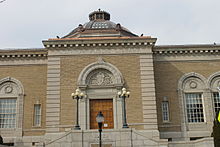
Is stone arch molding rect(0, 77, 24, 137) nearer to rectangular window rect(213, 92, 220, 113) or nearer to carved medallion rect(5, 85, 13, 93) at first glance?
carved medallion rect(5, 85, 13, 93)

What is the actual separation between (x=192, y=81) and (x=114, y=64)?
833 centimetres

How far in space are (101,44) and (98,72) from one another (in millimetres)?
2560

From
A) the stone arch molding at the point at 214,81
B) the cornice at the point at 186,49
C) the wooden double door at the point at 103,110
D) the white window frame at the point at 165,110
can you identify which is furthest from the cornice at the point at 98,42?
the stone arch molding at the point at 214,81

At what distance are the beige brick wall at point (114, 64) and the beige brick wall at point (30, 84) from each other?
3.42 meters

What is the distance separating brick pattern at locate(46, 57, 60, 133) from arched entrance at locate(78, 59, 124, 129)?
79.6 inches

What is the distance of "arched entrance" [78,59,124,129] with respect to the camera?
991 inches

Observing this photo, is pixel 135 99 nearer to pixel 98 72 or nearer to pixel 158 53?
pixel 98 72

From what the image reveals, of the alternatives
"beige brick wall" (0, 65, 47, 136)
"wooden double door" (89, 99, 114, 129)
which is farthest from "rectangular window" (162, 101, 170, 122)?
"beige brick wall" (0, 65, 47, 136)

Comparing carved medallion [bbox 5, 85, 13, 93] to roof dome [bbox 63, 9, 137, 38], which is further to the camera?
roof dome [bbox 63, 9, 137, 38]

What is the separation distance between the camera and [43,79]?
92.9ft

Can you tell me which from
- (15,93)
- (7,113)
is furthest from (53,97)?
(7,113)

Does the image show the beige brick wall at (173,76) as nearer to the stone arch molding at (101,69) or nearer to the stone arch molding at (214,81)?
the stone arch molding at (214,81)

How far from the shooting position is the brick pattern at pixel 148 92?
2488 centimetres

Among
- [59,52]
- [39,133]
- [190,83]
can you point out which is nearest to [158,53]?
[190,83]
